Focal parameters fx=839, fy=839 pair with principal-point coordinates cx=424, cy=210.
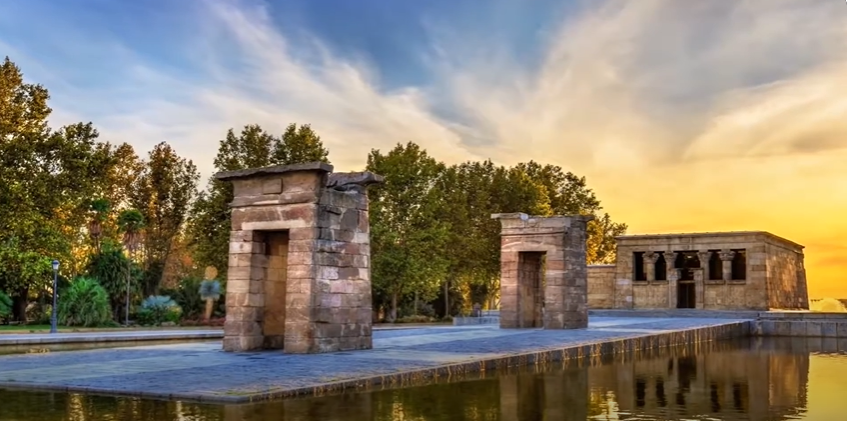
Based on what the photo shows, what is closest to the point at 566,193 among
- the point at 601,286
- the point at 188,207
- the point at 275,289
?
the point at 601,286

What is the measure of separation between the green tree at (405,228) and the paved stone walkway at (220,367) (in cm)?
2254

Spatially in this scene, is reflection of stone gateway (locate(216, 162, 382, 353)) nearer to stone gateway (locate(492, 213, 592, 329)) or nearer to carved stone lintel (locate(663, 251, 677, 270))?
stone gateway (locate(492, 213, 592, 329))

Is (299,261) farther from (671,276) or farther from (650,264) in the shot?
(650,264)

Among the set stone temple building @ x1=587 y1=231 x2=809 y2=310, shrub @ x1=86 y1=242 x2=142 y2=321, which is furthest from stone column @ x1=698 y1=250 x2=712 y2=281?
shrub @ x1=86 y1=242 x2=142 y2=321

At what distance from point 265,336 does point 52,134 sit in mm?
22067

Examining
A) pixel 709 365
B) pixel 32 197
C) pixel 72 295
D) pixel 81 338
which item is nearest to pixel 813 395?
pixel 709 365

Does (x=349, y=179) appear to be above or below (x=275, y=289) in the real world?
above

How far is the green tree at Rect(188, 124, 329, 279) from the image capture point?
38844mm

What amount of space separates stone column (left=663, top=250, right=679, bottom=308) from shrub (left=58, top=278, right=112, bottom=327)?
26.8m

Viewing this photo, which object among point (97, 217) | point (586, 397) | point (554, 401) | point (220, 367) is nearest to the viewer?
point (554, 401)

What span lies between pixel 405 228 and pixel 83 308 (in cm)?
1622

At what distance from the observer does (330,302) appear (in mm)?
14859

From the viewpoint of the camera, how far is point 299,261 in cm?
1459

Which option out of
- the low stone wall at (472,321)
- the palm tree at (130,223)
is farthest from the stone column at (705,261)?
the palm tree at (130,223)
